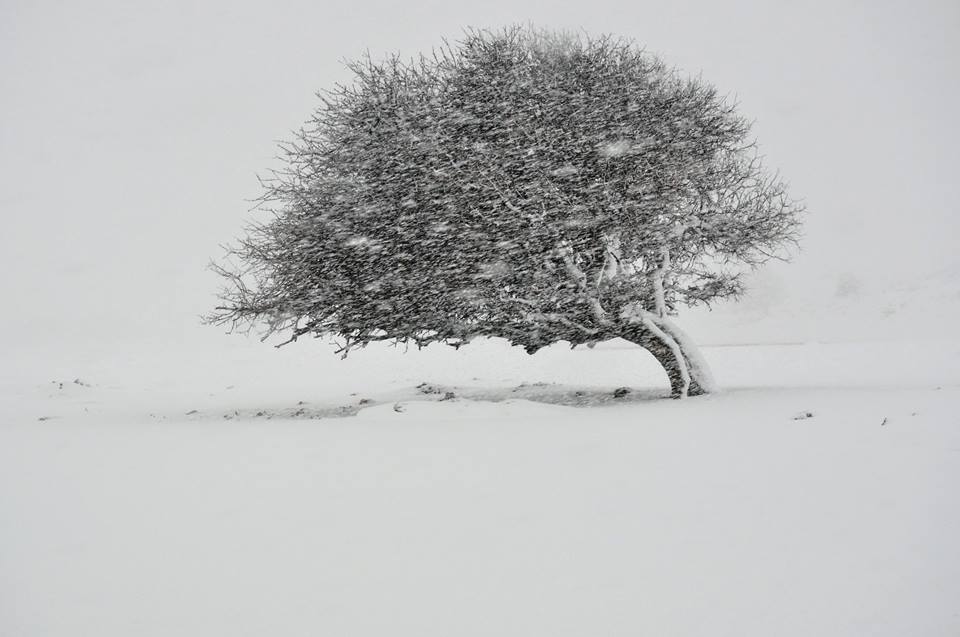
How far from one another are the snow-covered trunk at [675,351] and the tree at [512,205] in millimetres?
44

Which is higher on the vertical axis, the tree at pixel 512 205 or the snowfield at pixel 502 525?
the tree at pixel 512 205

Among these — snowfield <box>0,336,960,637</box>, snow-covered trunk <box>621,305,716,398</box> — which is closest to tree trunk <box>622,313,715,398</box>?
snow-covered trunk <box>621,305,716,398</box>

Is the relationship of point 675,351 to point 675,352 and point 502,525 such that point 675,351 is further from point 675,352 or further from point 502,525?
point 502,525

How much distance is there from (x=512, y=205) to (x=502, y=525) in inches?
358

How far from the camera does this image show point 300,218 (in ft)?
45.9

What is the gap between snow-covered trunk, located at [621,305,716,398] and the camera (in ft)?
47.9

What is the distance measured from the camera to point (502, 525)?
15.1 ft

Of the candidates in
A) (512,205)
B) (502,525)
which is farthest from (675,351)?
(502,525)

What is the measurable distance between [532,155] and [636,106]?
276 cm

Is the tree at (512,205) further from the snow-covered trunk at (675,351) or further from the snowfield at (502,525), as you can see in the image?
the snowfield at (502,525)

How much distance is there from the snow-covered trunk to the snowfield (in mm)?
3665

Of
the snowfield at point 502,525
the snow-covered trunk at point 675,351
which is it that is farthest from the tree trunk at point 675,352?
the snowfield at point 502,525

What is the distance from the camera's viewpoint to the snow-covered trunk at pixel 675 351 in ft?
47.9

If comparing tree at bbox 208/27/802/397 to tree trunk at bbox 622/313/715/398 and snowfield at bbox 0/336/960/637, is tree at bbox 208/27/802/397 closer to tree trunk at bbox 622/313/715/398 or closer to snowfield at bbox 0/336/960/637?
tree trunk at bbox 622/313/715/398
